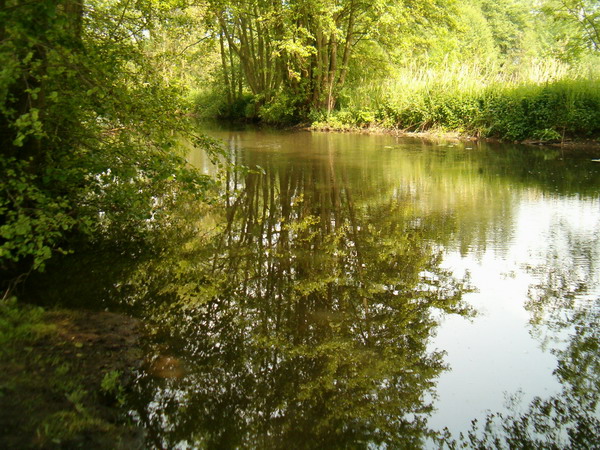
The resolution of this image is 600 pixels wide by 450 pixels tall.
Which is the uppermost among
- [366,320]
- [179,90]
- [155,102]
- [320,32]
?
[320,32]

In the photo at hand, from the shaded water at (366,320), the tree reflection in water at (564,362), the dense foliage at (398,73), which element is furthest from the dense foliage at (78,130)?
the dense foliage at (398,73)

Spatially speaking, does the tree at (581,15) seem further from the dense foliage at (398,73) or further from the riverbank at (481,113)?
the riverbank at (481,113)

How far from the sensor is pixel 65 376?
130 inches

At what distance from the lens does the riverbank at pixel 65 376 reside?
8.89ft

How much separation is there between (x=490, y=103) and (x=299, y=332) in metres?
16.9

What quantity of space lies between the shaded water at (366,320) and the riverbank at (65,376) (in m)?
0.18

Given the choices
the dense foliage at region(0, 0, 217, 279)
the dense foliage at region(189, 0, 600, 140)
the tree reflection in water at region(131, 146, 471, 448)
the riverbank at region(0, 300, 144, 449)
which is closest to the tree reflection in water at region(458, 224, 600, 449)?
the tree reflection in water at region(131, 146, 471, 448)

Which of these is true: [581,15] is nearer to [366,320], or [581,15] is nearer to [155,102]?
[155,102]

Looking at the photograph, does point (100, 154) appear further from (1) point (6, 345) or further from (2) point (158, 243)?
(1) point (6, 345)

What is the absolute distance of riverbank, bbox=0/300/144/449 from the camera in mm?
2709

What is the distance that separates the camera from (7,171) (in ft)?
13.6

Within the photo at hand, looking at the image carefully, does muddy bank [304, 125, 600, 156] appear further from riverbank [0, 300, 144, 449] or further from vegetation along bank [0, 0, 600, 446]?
riverbank [0, 300, 144, 449]

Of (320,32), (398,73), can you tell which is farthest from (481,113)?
(320,32)

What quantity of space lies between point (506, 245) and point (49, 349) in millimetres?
5421
